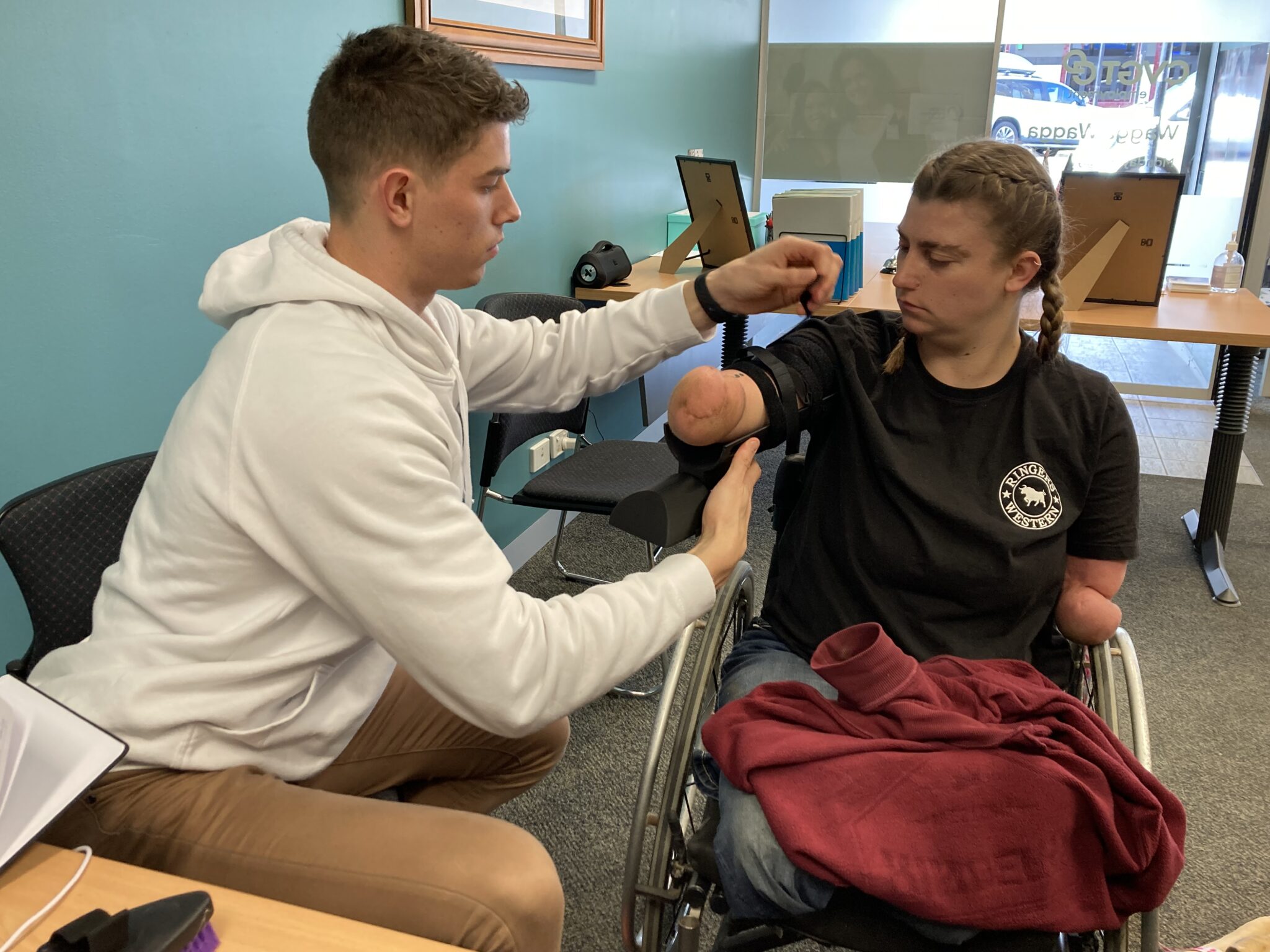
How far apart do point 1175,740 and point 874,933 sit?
1.51 metres

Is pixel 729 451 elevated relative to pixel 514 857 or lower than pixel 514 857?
elevated

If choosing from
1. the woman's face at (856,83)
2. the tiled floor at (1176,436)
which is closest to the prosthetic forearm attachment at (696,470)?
the tiled floor at (1176,436)

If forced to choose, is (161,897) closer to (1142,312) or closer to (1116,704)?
(1116,704)

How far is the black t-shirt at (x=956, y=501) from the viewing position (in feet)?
4.52

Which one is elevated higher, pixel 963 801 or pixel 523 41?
pixel 523 41

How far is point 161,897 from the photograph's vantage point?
32.4 inches

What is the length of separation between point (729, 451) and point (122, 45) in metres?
1.18

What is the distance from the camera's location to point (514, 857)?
109 centimetres

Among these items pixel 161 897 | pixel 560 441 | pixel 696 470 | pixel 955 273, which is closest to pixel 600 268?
pixel 560 441

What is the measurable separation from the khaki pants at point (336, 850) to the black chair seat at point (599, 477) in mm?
1123

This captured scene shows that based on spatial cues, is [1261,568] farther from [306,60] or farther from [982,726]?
[306,60]

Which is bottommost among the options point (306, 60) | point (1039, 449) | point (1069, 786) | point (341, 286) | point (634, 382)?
point (634, 382)

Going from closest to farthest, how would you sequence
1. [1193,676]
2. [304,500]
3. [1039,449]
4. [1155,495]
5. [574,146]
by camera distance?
[304,500] < [1039,449] < [1193,676] < [574,146] < [1155,495]

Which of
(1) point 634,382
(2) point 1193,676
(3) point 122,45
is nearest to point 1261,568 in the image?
(2) point 1193,676
